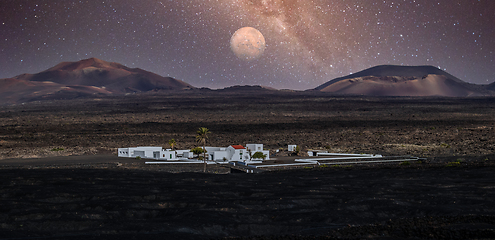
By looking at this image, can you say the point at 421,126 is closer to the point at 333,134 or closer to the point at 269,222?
the point at 333,134

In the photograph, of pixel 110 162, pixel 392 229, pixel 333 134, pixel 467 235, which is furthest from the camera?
pixel 333 134

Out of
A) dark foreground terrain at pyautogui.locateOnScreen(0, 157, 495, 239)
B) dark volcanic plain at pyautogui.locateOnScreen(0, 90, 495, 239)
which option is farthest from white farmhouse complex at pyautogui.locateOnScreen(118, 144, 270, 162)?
dark foreground terrain at pyautogui.locateOnScreen(0, 157, 495, 239)

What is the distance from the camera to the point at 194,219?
2123 cm

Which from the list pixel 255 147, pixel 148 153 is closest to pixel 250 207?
pixel 255 147

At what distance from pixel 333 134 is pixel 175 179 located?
211 ft

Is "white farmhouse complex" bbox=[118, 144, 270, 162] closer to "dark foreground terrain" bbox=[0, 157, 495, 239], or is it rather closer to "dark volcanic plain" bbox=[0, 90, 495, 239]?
"dark volcanic plain" bbox=[0, 90, 495, 239]

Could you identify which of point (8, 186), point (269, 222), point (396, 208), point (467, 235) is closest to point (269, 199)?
point (269, 222)

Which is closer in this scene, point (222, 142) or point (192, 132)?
point (222, 142)

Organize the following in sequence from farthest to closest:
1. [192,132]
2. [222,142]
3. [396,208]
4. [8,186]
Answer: [192,132], [222,142], [8,186], [396,208]

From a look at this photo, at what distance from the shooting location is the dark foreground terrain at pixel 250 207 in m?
19.1

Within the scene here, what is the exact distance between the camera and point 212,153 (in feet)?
200

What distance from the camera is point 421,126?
107812 mm

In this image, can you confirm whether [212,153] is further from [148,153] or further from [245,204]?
[245,204]

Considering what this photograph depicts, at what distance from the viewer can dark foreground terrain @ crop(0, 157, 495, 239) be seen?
19.1 metres
